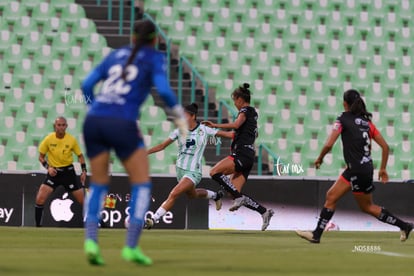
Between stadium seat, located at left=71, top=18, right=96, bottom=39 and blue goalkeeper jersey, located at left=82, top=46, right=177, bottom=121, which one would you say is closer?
blue goalkeeper jersey, located at left=82, top=46, right=177, bottom=121

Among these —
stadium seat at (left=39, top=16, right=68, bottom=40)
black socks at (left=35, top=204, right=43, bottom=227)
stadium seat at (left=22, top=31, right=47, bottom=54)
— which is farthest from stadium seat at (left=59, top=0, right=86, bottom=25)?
Answer: black socks at (left=35, top=204, right=43, bottom=227)

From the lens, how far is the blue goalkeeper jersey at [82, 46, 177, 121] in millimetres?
8180

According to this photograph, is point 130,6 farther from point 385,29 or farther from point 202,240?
point 202,240

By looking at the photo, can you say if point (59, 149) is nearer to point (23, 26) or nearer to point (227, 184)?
point (227, 184)

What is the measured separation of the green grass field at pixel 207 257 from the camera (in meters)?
8.15

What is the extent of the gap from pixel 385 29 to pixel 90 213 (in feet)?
65.6

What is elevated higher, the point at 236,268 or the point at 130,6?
the point at 130,6

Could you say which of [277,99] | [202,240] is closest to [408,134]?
[277,99]

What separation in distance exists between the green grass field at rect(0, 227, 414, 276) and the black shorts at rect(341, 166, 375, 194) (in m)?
0.76

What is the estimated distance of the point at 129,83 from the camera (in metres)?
8.23

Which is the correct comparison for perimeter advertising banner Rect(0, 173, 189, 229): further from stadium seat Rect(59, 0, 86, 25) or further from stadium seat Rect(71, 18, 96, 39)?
stadium seat Rect(59, 0, 86, 25)

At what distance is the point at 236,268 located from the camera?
8.51 meters

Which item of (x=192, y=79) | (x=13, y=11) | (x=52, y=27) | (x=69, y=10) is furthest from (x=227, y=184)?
(x=13, y=11)

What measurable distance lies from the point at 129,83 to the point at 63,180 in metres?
10.2
